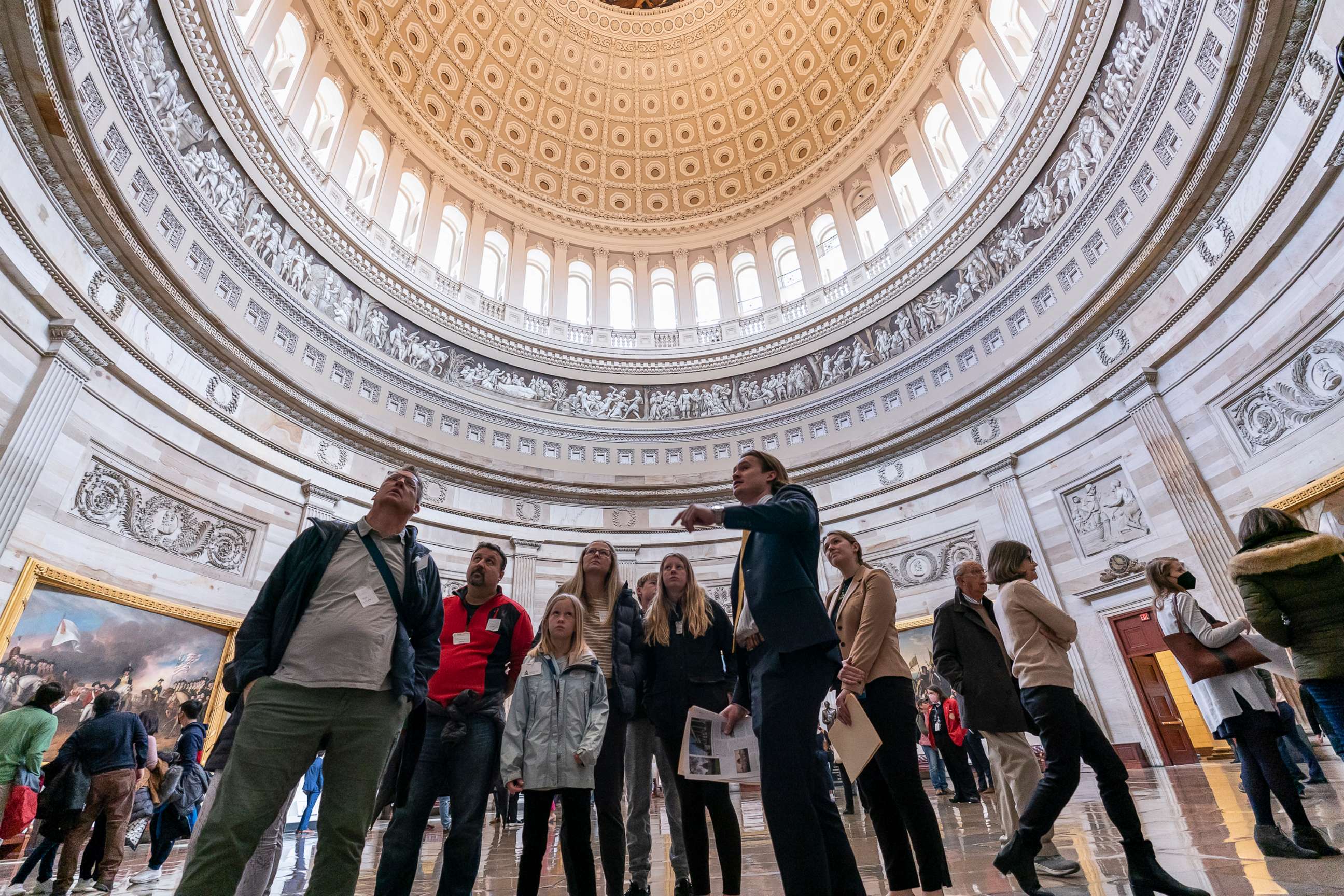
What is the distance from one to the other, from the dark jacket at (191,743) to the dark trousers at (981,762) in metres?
8.63

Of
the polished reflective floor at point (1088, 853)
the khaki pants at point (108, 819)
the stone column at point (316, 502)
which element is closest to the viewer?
the polished reflective floor at point (1088, 853)

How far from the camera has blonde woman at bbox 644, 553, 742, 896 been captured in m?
3.57

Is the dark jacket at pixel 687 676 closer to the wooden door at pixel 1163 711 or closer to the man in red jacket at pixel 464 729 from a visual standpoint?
the man in red jacket at pixel 464 729

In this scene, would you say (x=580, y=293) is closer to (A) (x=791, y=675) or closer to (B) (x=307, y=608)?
(B) (x=307, y=608)

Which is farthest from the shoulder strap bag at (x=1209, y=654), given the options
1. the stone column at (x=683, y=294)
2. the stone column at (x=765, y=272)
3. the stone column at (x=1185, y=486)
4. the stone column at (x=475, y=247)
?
the stone column at (x=475, y=247)

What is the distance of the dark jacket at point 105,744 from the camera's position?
205 inches

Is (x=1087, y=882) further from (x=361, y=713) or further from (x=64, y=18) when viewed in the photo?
(x=64, y=18)

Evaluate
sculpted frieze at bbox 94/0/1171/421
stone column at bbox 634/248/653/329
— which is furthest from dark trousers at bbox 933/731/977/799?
stone column at bbox 634/248/653/329

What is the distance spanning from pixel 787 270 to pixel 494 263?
1009cm

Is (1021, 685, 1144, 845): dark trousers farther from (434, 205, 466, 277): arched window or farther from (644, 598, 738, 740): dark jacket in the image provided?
(434, 205, 466, 277): arched window

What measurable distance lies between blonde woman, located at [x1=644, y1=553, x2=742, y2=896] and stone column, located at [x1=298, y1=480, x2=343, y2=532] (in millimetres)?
11190

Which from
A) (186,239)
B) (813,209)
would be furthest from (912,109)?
(186,239)

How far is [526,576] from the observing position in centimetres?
1655

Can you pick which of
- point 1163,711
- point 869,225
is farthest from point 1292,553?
point 869,225
